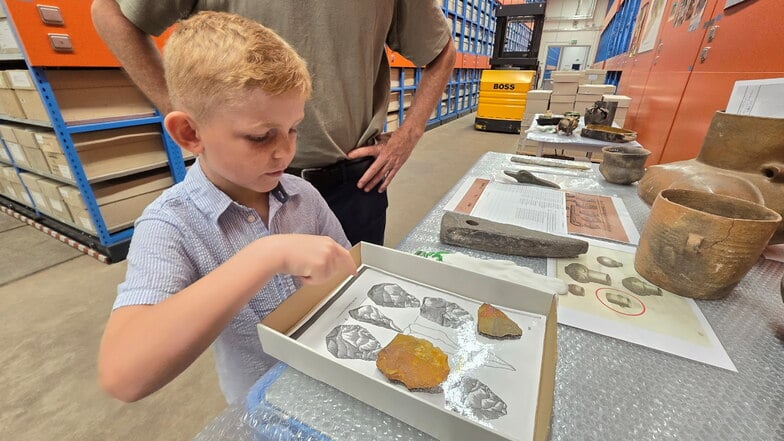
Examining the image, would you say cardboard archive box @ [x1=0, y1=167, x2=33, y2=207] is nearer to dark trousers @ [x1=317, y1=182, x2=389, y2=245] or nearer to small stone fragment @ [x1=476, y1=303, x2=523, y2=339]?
dark trousers @ [x1=317, y1=182, x2=389, y2=245]

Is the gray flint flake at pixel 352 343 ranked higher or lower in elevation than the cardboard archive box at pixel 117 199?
higher

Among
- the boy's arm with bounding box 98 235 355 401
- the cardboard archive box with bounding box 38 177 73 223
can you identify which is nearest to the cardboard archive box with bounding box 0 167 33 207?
the cardboard archive box with bounding box 38 177 73 223

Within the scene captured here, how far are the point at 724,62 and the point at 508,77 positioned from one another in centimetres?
371

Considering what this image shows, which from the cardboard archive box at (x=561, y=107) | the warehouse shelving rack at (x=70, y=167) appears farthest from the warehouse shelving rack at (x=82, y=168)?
the cardboard archive box at (x=561, y=107)

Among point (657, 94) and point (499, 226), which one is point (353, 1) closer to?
point (499, 226)

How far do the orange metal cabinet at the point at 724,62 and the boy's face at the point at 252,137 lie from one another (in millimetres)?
1389

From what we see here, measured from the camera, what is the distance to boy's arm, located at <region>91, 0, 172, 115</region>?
0.74 metres

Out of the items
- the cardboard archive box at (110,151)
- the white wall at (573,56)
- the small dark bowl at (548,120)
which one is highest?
the white wall at (573,56)

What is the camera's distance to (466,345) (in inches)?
17.5

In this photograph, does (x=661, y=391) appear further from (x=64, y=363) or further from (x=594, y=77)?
(x=594, y=77)

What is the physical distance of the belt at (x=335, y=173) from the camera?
0.87 m

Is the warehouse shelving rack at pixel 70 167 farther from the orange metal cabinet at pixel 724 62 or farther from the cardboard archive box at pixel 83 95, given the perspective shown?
the orange metal cabinet at pixel 724 62

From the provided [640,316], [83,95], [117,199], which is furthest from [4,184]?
[640,316]

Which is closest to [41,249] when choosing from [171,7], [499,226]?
[171,7]
